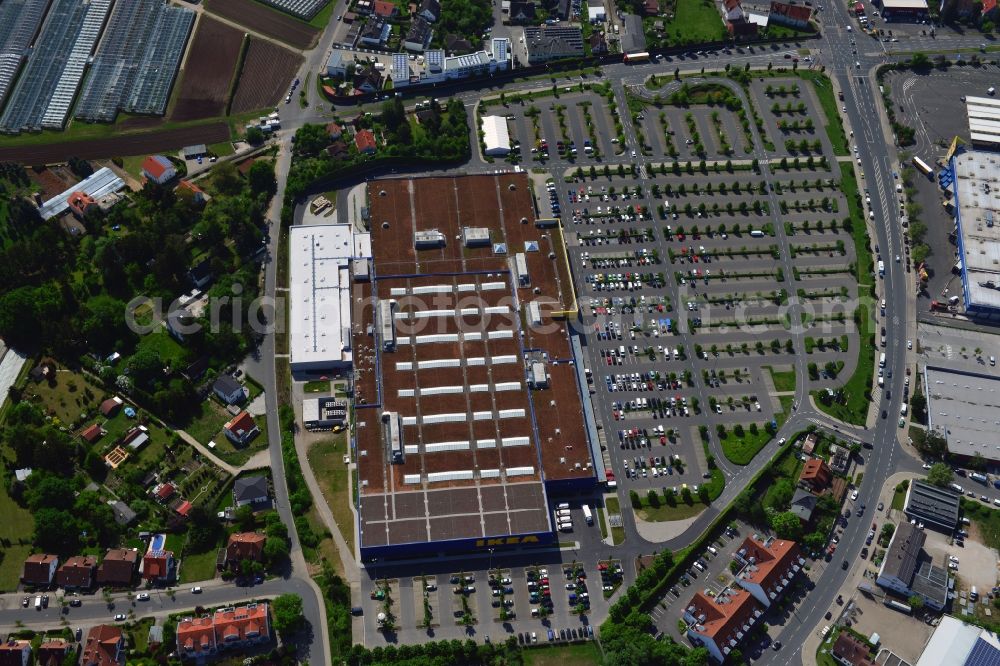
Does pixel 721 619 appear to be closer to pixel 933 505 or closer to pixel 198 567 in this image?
pixel 933 505

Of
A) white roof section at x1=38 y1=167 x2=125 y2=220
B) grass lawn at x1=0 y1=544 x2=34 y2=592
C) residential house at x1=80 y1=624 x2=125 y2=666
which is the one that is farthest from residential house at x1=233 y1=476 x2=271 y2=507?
white roof section at x1=38 y1=167 x2=125 y2=220

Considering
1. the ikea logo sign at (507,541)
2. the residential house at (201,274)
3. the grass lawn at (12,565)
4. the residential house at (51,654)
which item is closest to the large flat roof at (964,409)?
the ikea logo sign at (507,541)

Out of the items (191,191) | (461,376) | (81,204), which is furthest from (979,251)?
(81,204)

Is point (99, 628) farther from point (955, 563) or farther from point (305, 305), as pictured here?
point (955, 563)

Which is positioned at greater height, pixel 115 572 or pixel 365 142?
pixel 365 142

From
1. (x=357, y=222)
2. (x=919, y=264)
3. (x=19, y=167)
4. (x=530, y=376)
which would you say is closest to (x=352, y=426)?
(x=530, y=376)

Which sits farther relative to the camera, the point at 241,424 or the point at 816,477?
the point at 241,424
